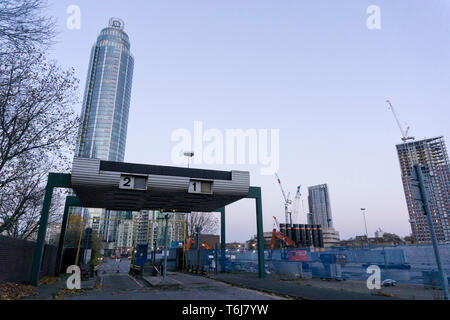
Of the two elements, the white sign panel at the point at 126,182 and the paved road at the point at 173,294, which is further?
the white sign panel at the point at 126,182

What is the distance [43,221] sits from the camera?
1811cm

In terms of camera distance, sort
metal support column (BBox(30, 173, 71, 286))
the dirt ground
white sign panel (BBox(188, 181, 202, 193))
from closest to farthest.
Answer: the dirt ground
metal support column (BBox(30, 173, 71, 286))
white sign panel (BBox(188, 181, 202, 193))

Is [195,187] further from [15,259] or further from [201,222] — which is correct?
[201,222]

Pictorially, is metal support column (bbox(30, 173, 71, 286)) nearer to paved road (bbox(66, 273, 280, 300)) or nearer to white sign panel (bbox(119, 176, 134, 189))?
white sign panel (bbox(119, 176, 134, 189))

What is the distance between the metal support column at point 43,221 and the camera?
17.5 metres

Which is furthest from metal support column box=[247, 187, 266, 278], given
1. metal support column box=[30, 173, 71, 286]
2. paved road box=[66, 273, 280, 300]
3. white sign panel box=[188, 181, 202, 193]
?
metal support column box=[30, 173, 71, 286]

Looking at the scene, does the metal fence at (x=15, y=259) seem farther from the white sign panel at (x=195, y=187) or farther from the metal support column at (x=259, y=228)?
the metal support column at (x=259, y=228)

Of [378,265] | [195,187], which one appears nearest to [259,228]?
[195,187]

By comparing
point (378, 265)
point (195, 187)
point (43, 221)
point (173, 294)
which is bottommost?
point (173, 294)

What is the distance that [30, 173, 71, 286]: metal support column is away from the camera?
1749 centimetres

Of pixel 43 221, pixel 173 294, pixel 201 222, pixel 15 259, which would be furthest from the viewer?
pixel 201 222

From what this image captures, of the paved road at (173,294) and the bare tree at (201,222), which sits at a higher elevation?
the bare tree at (201,222)

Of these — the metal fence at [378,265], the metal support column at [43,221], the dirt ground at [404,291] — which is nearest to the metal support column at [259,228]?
the metal fence at [378,265]
